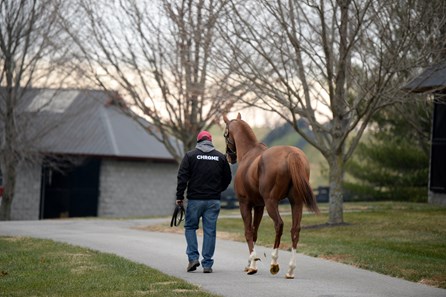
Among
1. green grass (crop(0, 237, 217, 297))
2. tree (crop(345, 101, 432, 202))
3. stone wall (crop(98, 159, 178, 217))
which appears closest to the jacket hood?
green grass (crop(0, 237, 217, 297))

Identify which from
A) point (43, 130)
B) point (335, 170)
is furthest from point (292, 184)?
point (43, 130)

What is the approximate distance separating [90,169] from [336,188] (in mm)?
21999

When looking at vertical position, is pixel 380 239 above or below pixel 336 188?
below

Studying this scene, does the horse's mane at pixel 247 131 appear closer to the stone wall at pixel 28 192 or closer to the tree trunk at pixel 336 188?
the tree trunk at pixel 336 188

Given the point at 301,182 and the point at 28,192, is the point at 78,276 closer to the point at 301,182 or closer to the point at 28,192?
the point at 301,182

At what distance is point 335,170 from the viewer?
73.9 ft

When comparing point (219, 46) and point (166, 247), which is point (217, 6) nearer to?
point (219, 46)

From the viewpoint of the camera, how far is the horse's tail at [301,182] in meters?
13.1

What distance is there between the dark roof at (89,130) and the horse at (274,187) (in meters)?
26.7

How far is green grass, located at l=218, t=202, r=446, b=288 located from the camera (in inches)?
567

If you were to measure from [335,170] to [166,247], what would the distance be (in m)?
6.33

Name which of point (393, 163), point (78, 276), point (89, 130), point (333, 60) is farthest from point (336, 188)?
point (89, 130)

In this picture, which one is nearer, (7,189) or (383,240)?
(383,240)

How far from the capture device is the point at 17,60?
32.4 meters
